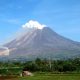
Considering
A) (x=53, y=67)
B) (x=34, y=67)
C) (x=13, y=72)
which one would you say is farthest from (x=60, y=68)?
(x=13, y=72)

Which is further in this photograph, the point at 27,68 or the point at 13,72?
the point at 27,68

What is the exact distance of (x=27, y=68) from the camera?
56125 mm

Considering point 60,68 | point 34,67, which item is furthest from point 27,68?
point 60,68

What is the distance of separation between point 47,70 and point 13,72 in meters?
7.90

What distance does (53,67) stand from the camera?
5403 cm

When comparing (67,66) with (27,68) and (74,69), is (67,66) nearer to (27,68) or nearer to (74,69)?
(74,69)

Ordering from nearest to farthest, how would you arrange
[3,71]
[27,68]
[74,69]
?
[3,71] < [74,69] < [27,68]

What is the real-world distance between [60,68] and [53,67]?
1.41 metres

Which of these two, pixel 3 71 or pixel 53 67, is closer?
pixel 3 71

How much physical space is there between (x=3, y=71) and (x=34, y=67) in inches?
371

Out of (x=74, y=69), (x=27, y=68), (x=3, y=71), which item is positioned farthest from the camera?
(x=27, y=68)

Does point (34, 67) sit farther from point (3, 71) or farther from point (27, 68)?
point (3, 71)

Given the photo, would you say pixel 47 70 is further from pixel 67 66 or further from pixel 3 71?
pixel 3 71

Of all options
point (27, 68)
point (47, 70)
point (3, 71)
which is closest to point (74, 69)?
point (47, 70)
